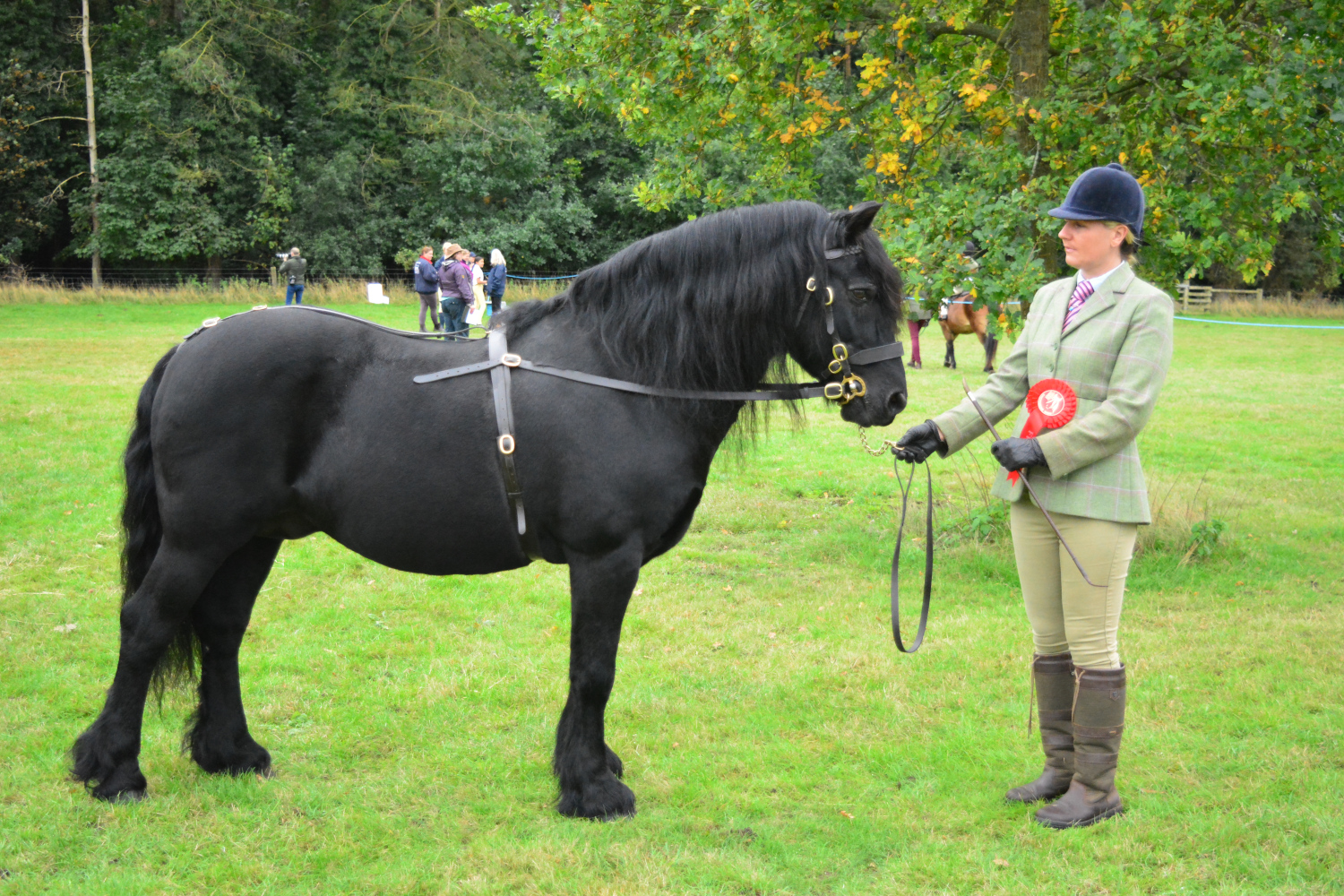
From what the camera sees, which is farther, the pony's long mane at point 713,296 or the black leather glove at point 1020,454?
the pony's long mane at point 713,296

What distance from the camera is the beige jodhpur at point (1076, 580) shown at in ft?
11.2

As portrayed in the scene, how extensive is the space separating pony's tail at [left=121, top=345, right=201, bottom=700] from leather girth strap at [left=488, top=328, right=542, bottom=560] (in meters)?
1.27

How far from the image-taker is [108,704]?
12.1 ft

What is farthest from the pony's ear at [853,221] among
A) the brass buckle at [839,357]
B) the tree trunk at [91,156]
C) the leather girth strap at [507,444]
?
the tree trunk at [91,156]

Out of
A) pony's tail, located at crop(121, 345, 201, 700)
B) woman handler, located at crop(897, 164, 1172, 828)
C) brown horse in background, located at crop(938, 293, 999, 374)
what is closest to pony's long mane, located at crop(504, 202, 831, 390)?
woman handler, located at crop(897, 164, 1172, 828)

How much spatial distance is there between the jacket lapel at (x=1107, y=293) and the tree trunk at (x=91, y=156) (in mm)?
33559

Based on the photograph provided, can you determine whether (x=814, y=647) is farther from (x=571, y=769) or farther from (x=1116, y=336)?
(x=1116, y=336)

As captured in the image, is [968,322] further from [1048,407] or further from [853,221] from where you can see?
[853,221]

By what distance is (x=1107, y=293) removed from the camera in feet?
11.2

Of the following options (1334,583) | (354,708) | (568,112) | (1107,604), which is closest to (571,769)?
(354,708)

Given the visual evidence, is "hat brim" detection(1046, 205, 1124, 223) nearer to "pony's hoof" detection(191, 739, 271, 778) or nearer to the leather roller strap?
the leather roller strap

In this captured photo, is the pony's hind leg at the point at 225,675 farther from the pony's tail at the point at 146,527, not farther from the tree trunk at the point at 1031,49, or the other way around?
the tree trunk at the point at 1031,49

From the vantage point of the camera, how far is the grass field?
3336 millimetres

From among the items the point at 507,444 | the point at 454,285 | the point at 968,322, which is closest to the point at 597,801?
the point at 507,444
